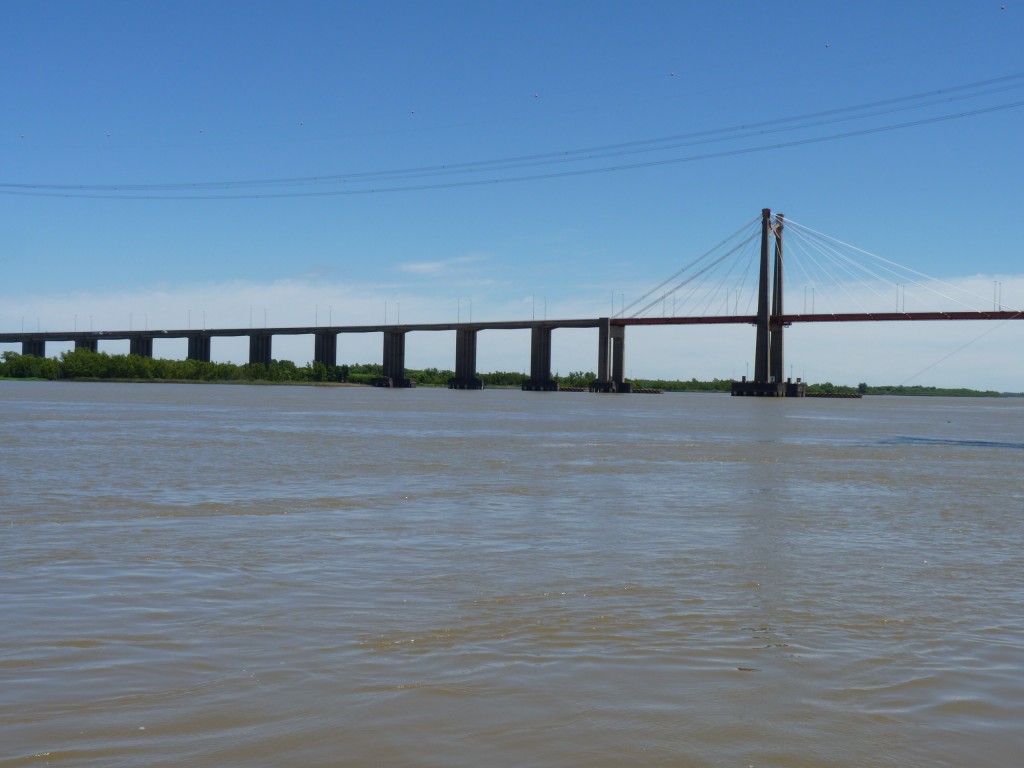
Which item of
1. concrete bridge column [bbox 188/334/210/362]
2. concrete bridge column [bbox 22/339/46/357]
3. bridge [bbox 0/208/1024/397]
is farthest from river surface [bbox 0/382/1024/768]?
concrete bridge column [bbox 22/339/46/357]

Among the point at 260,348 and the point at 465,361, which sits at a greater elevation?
the point at 260,348

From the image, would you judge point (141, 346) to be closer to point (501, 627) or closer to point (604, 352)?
point (604, 352)

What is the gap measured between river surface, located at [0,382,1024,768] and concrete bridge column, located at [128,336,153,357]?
407 ft

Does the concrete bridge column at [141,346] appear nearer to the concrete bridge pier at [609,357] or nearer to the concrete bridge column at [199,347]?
the concrete bridge column at [199,347]

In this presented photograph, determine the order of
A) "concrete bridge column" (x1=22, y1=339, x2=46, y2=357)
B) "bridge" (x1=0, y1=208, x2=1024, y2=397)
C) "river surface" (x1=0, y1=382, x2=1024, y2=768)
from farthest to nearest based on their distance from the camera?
1. "concrete bridge column" (x1=22, y1=339, x2=46, y2=357)
2. "bridge" (x1=0, y1=208, x2=1024, y2=397)
3. "river surface" (x1=0, y1=382, x2=1024, y2=768)

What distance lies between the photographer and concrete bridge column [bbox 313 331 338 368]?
118m

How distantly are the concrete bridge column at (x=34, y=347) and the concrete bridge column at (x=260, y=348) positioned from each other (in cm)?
3413

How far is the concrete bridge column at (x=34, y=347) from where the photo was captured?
452ft

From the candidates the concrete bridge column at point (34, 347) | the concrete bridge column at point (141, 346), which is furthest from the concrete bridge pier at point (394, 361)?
the concrete bridge column at point (34, 347)

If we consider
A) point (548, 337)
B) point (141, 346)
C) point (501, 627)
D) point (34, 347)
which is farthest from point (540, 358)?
point (501, 627)

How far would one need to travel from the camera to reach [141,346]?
13125 cm

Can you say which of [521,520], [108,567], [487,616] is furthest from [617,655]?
[521,520]

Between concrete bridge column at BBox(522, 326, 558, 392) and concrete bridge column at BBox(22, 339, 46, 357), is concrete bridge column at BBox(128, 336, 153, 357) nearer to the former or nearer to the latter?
concrete bridge column at BBox(22, 339, 46, 357)

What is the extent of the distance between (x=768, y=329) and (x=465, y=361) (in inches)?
1599
